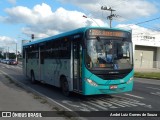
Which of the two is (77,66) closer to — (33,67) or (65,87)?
(65,87)

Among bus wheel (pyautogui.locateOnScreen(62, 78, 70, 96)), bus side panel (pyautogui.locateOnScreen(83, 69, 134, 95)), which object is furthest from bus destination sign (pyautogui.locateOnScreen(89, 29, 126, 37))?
bus wheel (pyautogui.locateOnScreen(62, 78, 70, 96))

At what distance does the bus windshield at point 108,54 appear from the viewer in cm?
1184

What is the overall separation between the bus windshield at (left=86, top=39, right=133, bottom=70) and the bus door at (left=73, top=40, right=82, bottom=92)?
53 centimetres

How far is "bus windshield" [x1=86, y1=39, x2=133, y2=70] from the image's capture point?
11.8 meters

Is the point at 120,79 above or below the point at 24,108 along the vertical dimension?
above

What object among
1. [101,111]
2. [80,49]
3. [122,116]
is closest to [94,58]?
[80,49]

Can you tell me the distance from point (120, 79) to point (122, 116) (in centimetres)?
309

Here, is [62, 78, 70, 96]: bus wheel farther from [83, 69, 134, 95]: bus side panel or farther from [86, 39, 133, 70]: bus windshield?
[86, 39, 133, 70]: bus windshield

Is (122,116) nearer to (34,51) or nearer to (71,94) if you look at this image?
(71,94)

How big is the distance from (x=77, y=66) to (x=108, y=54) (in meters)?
1.36

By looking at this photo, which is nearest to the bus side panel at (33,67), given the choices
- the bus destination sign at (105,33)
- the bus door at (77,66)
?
the bus door at (77,66)

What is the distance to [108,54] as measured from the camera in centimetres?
1204

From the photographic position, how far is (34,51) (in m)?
20.0

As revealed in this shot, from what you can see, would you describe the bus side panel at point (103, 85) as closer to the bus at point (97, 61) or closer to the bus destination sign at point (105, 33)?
the bus at point (97, 61)
